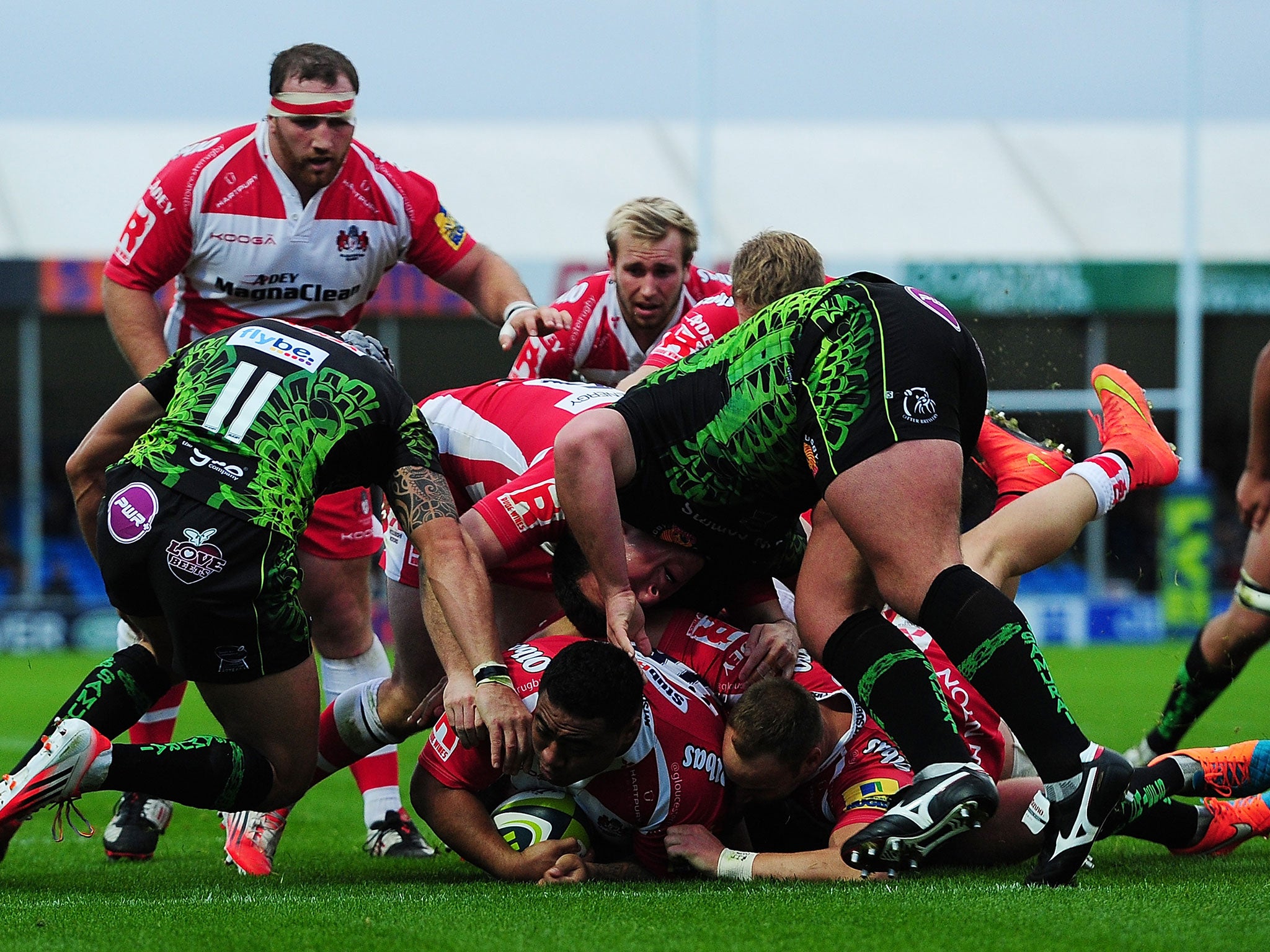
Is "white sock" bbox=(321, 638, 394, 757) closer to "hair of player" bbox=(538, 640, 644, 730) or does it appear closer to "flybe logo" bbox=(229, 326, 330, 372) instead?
"flybe logo" bbox=(229, 326, 330, 372)

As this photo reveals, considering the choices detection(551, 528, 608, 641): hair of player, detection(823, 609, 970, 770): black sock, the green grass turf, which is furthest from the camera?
detection(551, 528, 608, 641): hair of player

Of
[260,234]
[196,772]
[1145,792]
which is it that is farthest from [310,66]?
[1145,792]

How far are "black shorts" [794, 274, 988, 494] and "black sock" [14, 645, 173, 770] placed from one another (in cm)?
185

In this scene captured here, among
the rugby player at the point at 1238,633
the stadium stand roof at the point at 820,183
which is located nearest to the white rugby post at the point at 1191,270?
the stadium stand roof at the point at 820,183

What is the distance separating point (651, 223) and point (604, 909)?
2652 millimetres

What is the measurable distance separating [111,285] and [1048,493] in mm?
2994

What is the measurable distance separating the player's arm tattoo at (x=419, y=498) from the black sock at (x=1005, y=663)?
120cm

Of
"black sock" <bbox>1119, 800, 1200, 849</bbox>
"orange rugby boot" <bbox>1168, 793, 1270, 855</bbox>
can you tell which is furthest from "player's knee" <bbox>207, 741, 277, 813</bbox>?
"orange rugby boot" <bbox>1168, 793, 1270, 855</bbox>

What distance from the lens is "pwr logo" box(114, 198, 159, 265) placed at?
504 centimetres

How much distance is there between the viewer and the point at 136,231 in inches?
199

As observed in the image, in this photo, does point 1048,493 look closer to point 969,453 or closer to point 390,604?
point 969,453

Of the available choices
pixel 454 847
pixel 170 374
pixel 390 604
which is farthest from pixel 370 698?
pixel 170 374

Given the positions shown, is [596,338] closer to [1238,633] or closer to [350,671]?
[350,671]

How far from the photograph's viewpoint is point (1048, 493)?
4535 millimetres
